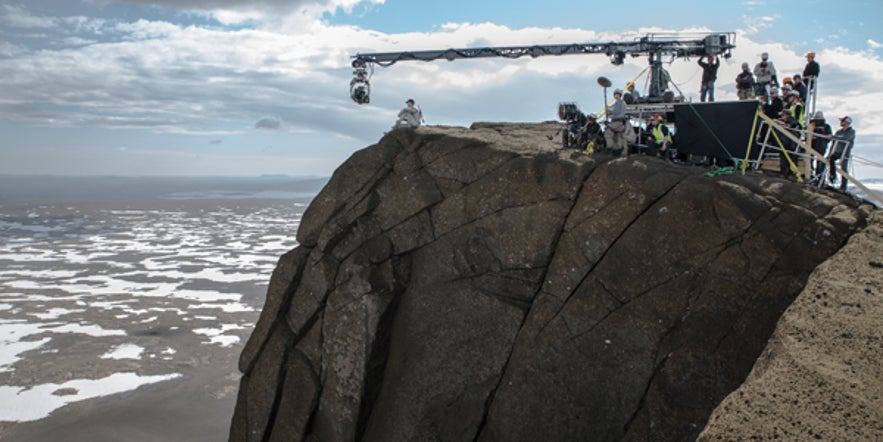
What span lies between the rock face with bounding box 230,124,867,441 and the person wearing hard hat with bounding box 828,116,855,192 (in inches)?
118

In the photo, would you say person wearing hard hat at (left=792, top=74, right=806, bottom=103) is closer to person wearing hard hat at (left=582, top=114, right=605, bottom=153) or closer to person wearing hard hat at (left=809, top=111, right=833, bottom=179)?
person wearing hard hat at (left=809, top=111, right=833, bottom=179)

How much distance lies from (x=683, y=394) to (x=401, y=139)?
11.2m

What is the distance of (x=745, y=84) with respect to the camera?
22219 millimetres

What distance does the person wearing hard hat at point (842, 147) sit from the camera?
1609 cm

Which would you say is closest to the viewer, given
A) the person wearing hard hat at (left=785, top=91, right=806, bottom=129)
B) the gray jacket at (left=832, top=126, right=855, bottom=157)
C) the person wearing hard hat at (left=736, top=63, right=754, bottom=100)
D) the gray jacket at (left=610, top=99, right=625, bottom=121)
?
the gray jacket at (left=832, top=126, right=855, bottom=157)

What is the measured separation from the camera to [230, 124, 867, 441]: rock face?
1332 centimetres

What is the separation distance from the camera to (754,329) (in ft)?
42.5

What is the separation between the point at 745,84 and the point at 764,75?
70cm

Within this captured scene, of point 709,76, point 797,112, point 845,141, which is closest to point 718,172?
point 845,141

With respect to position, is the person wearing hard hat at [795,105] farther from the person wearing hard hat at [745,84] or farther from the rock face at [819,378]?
the rock face at [819,378]

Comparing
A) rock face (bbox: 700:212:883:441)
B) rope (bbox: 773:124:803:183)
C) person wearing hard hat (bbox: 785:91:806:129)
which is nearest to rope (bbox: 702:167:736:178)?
rope (bbox: 773:124:803:183)

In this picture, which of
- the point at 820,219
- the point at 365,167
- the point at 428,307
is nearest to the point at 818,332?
the point at 820,219

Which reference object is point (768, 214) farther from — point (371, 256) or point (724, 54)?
point (724, 54)

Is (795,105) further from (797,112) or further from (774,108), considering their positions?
(774,108)
